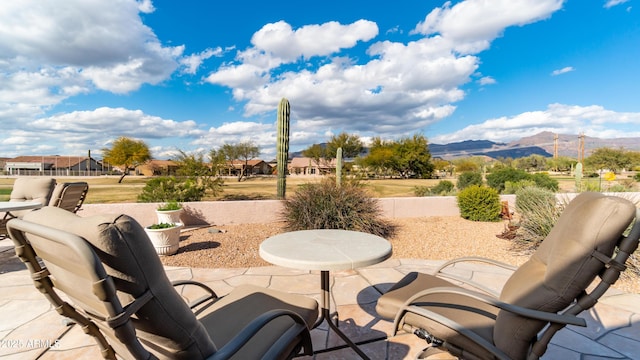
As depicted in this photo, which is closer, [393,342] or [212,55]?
[393,342]

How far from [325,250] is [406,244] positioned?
3678 mm

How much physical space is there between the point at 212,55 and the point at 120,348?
1408 cm

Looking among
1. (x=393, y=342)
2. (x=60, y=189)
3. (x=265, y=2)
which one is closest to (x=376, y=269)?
(x=393, y=342)

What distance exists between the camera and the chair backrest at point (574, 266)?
3.84ft

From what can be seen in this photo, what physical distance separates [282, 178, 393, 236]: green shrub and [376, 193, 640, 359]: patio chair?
3.73 meters

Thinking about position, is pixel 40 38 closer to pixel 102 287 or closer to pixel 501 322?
pixel 102 287

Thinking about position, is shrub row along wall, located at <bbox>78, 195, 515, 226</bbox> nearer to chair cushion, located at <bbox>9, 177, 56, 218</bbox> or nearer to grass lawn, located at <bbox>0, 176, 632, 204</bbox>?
grass lawn, located at <bbox>0, 176, 632, 204</bbox>

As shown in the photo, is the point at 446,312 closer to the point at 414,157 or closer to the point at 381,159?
the point at 414,157

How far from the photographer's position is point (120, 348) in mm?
1062

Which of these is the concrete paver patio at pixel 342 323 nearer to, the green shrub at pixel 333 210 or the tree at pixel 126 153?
the green shrub at pixel 333 210

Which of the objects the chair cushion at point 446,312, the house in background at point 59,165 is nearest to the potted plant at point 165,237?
the chair cushion at point 446,312

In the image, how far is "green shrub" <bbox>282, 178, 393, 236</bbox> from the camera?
5.39m

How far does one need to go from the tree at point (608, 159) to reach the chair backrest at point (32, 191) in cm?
4595

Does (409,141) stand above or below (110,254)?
above
